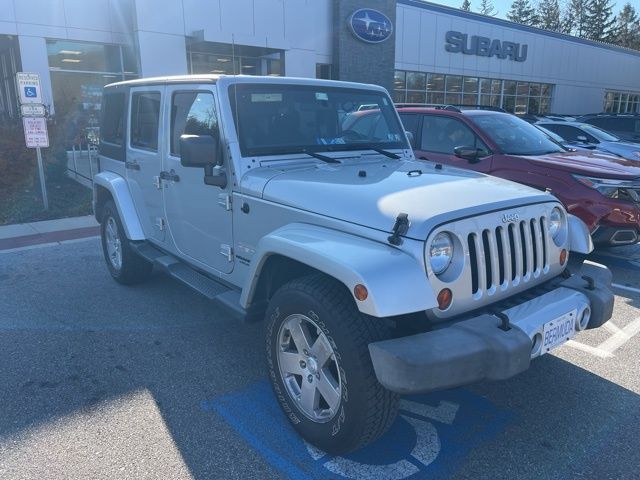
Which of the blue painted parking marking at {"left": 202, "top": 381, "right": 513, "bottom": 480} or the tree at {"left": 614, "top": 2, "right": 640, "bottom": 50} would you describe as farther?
the tree at {"left": 614, "top": 2, "right": 640, "bottom": 50}

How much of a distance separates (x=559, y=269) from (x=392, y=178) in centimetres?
116

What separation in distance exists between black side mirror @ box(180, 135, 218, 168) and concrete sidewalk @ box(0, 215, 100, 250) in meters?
5.14

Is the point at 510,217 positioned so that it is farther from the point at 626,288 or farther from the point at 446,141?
the point at 446,141

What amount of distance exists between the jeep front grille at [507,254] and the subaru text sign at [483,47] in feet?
77.6

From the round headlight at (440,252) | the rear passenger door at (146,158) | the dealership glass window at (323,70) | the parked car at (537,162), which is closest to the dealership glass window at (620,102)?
the dealership glass window at (323,70)

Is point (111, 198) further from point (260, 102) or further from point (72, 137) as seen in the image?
point (72, 137)

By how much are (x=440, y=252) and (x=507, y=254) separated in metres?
0.45

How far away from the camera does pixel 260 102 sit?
3729mm

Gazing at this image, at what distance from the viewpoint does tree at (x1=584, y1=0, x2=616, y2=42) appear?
222 ft

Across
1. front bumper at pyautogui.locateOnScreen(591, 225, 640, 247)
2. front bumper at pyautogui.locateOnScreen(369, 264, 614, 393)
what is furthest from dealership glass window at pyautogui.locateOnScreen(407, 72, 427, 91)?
front bumper at pyautogui.locateOnScreen(369, 264, 614, 393)

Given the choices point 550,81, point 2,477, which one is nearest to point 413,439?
point 2,477

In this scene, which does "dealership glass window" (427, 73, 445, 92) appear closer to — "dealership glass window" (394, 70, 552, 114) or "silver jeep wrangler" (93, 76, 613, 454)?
"dealership glass window" (394, 70, 552, 114)

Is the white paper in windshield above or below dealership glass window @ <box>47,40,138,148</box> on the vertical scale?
below

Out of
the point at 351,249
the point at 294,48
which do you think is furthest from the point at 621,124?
the point at 351,249
